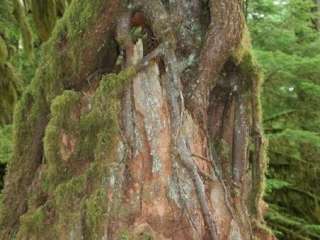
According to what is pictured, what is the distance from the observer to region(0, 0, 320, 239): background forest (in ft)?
17.3

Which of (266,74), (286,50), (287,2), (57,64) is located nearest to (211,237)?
(57,64)

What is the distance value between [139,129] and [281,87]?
4.20 metres

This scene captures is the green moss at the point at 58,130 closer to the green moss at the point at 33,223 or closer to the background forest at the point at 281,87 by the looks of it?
the green moss at the point at 33,223

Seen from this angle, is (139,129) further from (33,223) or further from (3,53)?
(3,53)

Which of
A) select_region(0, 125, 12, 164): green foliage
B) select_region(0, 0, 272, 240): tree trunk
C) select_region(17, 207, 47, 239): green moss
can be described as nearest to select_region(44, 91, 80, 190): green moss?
select_region(0, 0, 272, 240): tree trunk

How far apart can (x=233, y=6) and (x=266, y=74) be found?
3.49m

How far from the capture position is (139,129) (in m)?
2.72

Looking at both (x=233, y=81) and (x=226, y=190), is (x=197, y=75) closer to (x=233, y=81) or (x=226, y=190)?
(x=233, y=81)

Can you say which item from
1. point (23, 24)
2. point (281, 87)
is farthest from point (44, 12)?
point (281, 87)

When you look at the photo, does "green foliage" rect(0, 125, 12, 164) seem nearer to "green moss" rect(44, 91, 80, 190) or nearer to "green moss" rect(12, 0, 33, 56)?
"green moss" rect(12, 0, 33, 56)

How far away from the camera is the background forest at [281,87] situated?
5281 millimetres

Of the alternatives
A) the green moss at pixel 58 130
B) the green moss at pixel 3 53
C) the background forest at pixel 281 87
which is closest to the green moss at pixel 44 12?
the background forest at pixel 281 87

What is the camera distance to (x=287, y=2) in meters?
7.56

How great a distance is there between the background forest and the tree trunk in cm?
210
